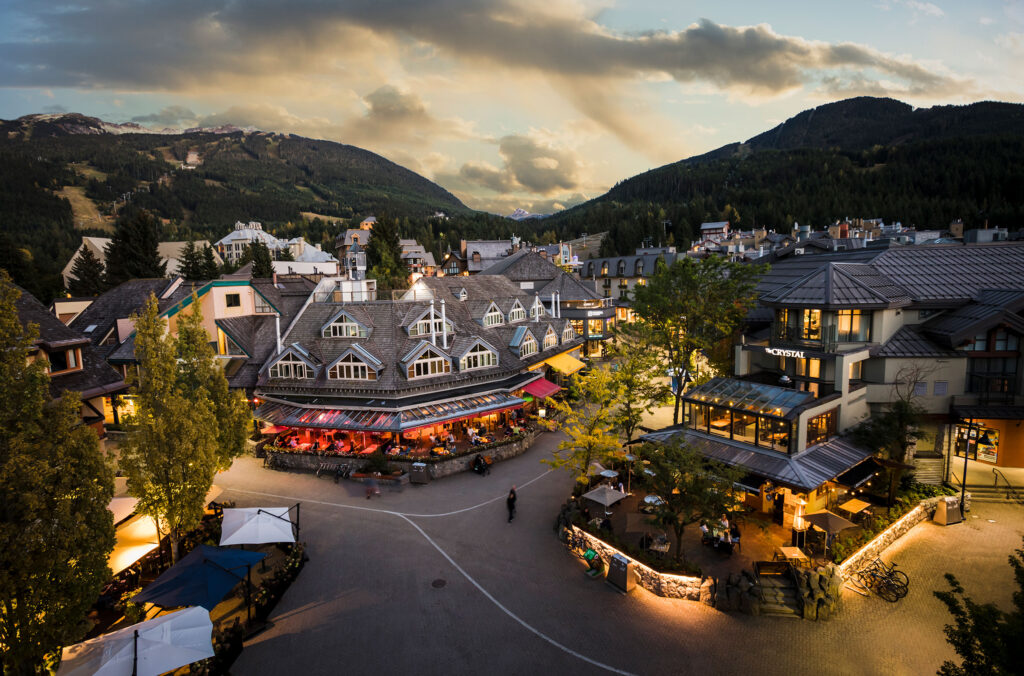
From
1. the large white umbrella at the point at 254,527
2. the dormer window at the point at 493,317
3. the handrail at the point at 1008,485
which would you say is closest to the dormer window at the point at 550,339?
the dormer window at the point at 493,317

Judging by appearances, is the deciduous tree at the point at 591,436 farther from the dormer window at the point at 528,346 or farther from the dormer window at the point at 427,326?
the dormer window at the point at 528,346

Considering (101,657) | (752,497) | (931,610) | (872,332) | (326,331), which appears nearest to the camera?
(101,657)

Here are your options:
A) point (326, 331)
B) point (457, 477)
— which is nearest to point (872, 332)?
point (457, 477)

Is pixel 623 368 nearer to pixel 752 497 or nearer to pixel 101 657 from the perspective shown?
pixel 752 497

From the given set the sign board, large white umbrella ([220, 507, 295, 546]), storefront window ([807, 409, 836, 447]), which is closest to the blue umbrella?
large white umbrella ([220, 507, 295, 546])

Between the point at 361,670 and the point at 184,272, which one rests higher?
the point at 184,272

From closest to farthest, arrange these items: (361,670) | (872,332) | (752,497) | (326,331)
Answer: (361,670)
(752,497)
(872,332)
(326,331)
